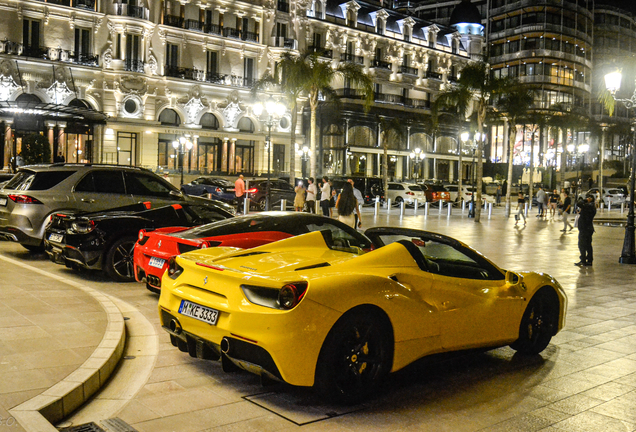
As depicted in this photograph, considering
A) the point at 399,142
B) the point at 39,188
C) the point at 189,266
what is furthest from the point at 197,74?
the point at 189,266

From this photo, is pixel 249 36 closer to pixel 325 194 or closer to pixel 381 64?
pixel 381 64

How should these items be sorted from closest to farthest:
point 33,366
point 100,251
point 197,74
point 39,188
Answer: point 33,366 → point 100,251 → point 39,188 → point 197,74

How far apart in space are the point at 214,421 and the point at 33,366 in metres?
1.74

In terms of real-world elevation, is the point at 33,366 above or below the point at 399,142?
below

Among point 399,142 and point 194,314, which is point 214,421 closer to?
point 194,314

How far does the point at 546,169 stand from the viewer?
8744 cm

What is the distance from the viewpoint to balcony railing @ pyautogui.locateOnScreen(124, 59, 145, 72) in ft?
147

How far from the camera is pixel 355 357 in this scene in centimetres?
496

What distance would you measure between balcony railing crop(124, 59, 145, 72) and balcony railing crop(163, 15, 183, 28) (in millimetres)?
4136

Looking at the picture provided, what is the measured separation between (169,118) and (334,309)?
45.8 meters

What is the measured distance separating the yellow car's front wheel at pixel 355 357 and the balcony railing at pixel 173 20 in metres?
46.6

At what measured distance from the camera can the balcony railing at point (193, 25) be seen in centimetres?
4847

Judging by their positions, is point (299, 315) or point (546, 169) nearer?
point (299, 315)

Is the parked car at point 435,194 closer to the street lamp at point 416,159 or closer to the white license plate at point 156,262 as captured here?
the street lamp at point 416,159
